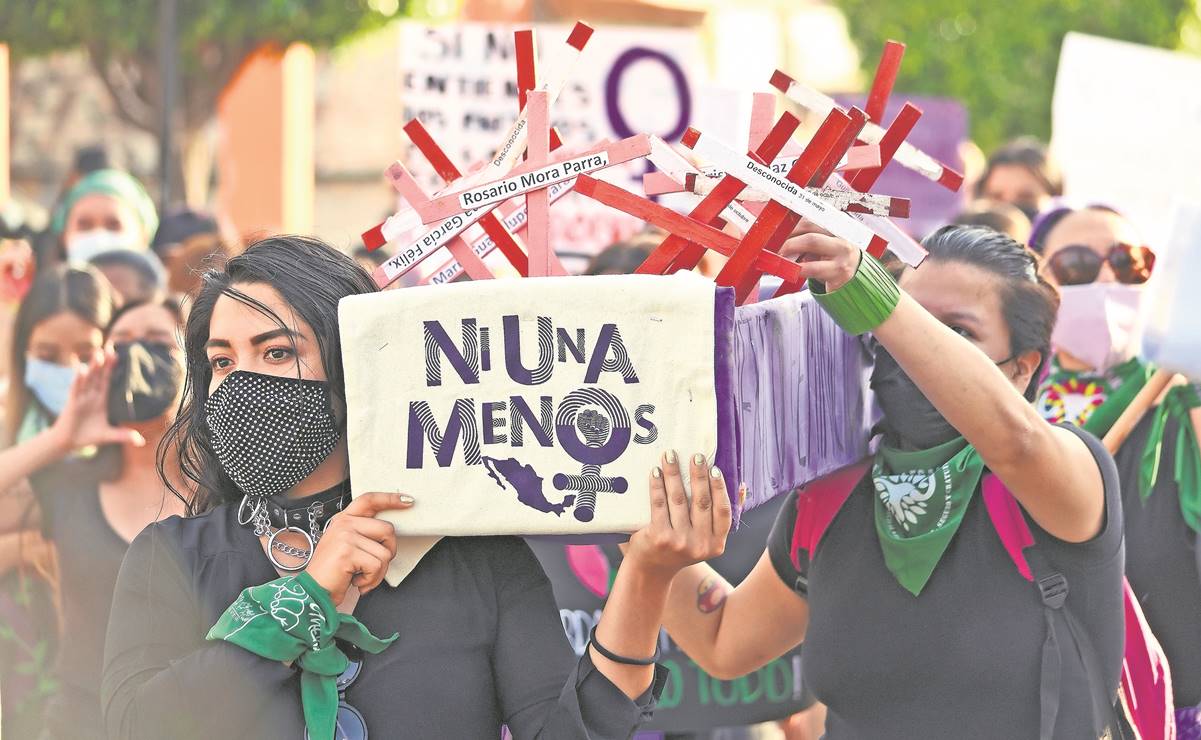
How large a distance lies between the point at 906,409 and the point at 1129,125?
444cm

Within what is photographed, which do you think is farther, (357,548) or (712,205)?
(712,205)

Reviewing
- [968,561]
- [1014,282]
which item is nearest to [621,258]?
[1014,282]

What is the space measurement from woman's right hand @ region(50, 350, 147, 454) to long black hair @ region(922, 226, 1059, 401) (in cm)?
201

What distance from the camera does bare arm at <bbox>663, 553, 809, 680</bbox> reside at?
120 inches

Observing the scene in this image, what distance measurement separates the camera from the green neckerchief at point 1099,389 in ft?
12.4

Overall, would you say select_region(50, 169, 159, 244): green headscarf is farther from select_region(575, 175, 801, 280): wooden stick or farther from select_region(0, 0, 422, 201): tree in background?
select_region(575, 175, 801, 280): wooden stick

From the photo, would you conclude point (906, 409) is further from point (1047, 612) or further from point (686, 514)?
point (686, 514)

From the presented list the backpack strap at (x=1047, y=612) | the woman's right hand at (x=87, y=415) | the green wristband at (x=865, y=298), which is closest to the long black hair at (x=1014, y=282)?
the backpack strap at (x=1047, y=612)

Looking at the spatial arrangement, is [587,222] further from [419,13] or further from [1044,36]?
[1044,36]

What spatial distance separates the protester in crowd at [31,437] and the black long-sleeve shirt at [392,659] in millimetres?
1562

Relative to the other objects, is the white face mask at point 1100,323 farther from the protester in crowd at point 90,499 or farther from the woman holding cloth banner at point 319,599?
the protester in crowd at point 90,499

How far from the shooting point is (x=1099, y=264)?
164 inches

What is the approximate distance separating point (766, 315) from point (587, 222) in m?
3.88

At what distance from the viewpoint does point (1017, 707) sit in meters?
2.66
